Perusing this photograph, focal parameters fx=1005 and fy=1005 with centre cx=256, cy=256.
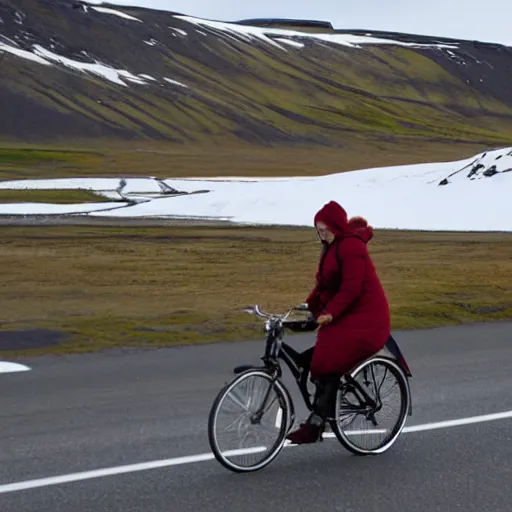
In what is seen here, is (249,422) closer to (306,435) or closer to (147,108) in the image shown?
(306,435)

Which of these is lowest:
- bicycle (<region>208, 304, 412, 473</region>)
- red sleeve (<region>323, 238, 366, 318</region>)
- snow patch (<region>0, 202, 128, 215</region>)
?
snow patch (<region>0, 202, 128, 215</region>)

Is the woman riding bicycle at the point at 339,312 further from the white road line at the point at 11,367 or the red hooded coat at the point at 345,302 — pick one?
the white road line at the point at 11,367

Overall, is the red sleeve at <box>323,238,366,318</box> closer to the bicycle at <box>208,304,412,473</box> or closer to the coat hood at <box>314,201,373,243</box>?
the coat hood at <box>314,201,373,243</box>

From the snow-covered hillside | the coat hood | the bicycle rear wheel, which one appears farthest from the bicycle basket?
the snow-covered hillside

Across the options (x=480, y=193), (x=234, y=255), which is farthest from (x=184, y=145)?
(x=234, y=255)

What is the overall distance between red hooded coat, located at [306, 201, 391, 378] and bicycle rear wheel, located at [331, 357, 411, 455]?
0.24 m

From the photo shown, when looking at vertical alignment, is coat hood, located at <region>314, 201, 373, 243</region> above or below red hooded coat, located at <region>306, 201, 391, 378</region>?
above

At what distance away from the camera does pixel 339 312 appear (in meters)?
7.01

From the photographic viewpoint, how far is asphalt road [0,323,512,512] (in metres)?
6.24

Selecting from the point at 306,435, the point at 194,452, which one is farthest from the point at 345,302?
the point at 194,452

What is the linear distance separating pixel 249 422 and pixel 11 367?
5.04 metres

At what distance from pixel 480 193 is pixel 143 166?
72.3 meters

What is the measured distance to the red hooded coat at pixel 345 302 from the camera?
704 cm

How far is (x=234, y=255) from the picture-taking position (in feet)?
90.4
